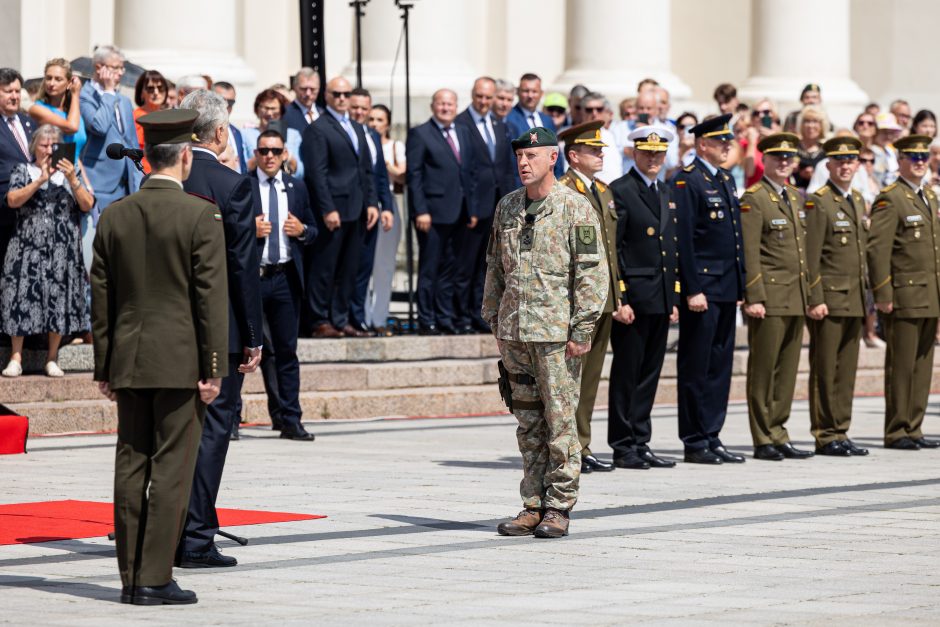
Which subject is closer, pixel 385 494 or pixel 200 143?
pixel 200 143

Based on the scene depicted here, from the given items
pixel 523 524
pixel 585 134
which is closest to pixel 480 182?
pixel 585 134

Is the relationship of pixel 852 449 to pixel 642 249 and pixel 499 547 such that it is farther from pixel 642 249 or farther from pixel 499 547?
pixel 499 547

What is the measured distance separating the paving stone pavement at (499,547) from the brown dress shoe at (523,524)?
0.37ft

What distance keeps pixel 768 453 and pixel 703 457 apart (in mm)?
522

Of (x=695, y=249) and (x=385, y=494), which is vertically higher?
(x=695, y=249)

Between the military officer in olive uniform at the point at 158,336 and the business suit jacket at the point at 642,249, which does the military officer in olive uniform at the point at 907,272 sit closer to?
the business suit jacket at the point at 642,249

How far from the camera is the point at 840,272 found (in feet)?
45.3

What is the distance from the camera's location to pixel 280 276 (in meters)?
13.8

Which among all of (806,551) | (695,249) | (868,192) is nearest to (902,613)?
(806,551)

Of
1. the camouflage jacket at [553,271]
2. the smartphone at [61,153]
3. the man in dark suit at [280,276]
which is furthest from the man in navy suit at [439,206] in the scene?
the camouflage jacket at [553,271]

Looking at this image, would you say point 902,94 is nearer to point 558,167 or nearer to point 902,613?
point 558,167

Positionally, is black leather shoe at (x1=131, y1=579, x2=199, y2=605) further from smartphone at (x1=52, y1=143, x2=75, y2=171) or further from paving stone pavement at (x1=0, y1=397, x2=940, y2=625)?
smartphone at (x1=52, y1=143, x2=75, y2=171)

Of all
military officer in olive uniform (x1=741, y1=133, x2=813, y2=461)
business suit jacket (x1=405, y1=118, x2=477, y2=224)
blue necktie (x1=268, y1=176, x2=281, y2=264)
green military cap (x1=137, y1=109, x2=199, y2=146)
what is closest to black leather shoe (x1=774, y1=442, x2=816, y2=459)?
military officer in olive uniform (x1=741, y1=133, x2=813, y2=461)

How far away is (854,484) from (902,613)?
14.4ft
